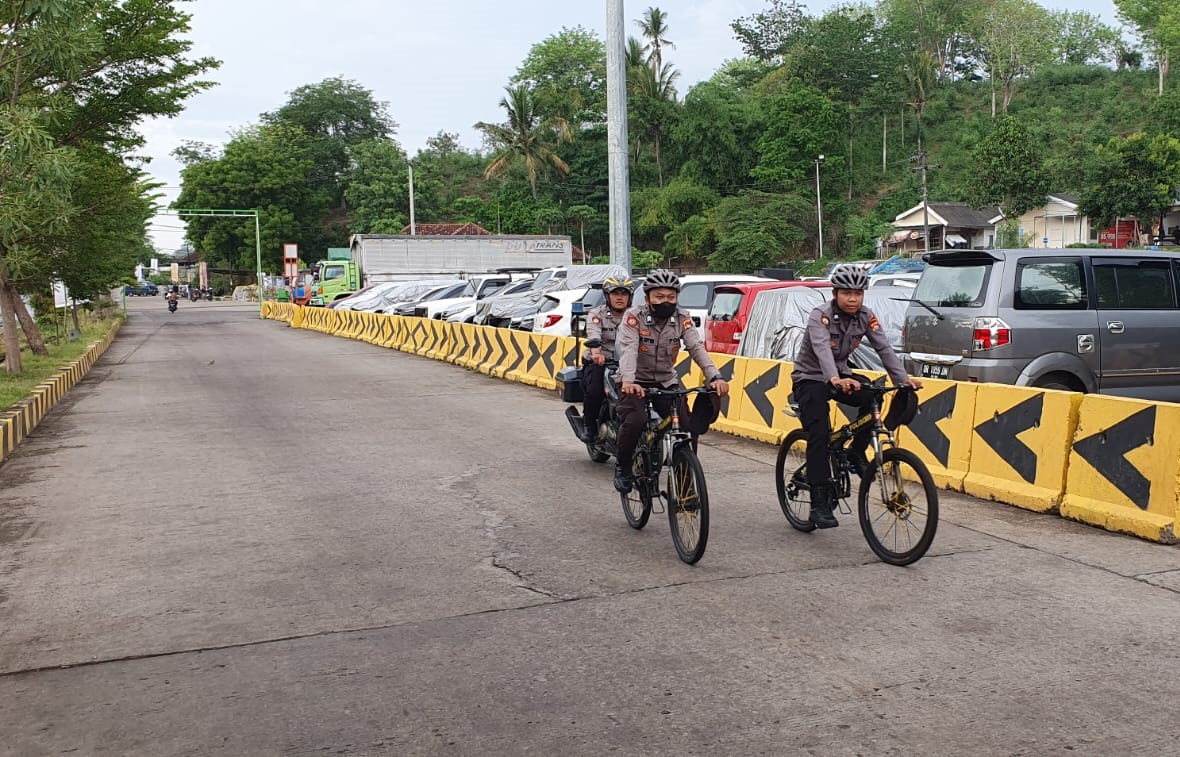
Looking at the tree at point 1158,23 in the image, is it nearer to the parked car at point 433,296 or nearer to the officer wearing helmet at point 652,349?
the parked car at point 433,296

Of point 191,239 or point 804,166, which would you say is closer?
point 804,166

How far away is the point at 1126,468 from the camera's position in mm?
6793

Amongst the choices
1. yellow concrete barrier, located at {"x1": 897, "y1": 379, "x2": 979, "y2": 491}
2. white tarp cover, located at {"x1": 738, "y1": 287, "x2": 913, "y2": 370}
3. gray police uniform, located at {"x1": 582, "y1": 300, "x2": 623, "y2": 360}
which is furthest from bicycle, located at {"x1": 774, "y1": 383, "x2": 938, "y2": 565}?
white tarp cover, located at {"x1": 738, "y1": 287, "x2": 913, "y2": 370}

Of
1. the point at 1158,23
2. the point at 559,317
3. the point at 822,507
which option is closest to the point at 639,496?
the point at 822,507

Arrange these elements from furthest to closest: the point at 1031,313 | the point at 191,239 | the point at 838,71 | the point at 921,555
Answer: the point at 191,239 < the point at 838,71 < the point at 1031,313 < the point at 921,555

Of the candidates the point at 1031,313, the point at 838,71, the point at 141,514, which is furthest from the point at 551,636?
the point at 838,71

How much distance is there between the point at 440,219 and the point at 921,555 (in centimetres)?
7570

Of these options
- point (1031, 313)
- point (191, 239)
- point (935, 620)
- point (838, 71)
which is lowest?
point (935, 620)

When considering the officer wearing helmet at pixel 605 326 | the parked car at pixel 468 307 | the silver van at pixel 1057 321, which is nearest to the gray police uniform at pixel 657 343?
the officer wearing helmet at pixel 605 326

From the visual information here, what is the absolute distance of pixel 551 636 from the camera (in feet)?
15.9

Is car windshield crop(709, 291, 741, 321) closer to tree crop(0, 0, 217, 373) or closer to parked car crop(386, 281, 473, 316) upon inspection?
tree crop(0, 0, 217, 373)

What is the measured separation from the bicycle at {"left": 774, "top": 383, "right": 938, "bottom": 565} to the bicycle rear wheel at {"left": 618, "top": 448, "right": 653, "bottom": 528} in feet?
3.17

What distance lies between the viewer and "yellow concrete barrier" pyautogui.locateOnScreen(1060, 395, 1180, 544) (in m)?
6.52

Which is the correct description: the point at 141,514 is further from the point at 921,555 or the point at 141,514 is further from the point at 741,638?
the point at 921,555
